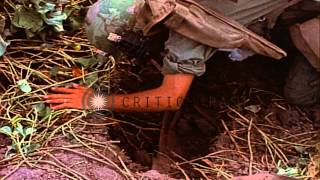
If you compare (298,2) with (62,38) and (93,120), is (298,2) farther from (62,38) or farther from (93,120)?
(62,38)

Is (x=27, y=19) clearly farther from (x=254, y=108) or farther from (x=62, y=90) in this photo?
(x=254, y=108)

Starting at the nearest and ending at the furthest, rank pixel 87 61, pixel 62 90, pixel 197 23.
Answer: pixel 197 23
pixel 62 90
pixel 87 61

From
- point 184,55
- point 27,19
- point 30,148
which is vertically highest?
point 184,55

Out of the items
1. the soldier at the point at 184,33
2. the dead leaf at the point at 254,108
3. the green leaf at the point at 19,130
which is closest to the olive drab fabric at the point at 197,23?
the soldier at the point at 184,33

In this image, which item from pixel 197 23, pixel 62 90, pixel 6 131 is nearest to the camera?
pixel 197 23

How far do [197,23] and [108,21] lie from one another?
27 cm

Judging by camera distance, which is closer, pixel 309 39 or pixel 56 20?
pixel 309 39

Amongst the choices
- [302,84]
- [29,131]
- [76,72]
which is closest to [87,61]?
[76,72]

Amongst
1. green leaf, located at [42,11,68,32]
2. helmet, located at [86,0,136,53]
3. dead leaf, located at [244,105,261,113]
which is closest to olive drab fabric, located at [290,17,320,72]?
dead leaf, located at [244,105,261,113]

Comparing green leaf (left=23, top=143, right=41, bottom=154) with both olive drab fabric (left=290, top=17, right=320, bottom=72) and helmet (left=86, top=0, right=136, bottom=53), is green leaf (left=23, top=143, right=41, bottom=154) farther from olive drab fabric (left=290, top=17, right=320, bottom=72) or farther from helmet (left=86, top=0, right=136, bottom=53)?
olive drab fabric (left=290, top=17, right=320, bottom=72)

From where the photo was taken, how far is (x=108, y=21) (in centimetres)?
159

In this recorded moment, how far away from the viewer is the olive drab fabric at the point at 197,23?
139 cm

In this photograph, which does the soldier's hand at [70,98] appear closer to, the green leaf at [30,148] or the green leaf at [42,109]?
the green leaf at [42,109]

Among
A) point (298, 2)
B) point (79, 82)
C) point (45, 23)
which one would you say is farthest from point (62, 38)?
point (298, 2)
